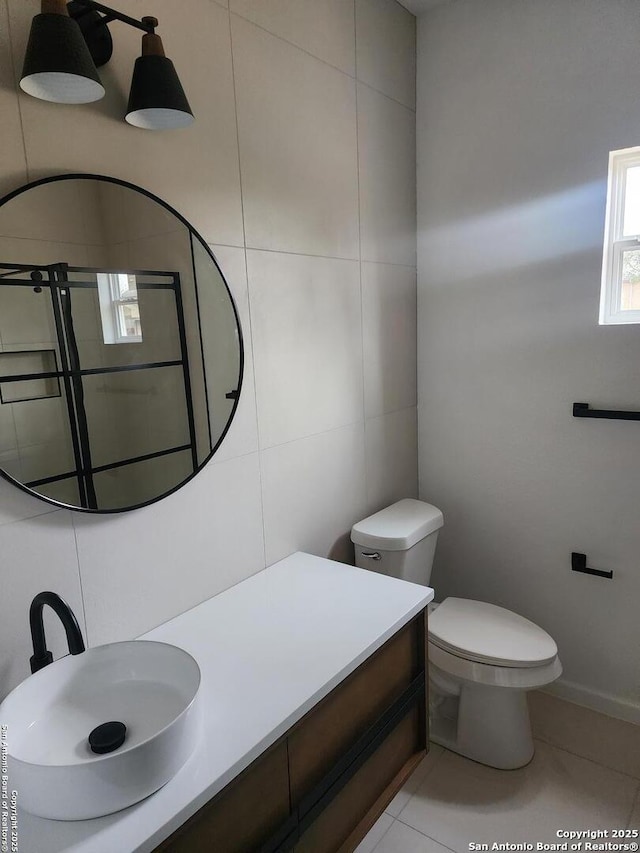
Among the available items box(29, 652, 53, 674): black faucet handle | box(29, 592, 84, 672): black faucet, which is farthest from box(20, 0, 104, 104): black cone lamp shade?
box(29, 652, 53, 674): black faucet handle

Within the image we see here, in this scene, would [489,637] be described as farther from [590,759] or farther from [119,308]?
[119,308]

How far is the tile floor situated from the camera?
160cm

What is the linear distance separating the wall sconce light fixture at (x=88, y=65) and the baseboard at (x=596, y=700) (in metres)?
2.32

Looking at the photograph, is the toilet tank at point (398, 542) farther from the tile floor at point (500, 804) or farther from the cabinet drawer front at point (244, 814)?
the cabinet drawer front at point (244, 814)

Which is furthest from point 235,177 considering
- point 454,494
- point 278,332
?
point 454,494

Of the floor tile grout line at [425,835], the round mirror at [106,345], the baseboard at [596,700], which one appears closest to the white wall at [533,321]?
the baseboard at [596,700]

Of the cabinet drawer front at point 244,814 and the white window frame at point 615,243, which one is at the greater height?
the white window frame at point 615,243

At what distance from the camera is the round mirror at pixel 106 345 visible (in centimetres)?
104

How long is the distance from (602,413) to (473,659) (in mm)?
942

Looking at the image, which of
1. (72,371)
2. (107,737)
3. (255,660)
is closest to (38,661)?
(107,737)

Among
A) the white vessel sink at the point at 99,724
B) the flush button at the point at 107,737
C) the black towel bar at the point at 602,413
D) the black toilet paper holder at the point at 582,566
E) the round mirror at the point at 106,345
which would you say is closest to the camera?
the white vessel sink at the point at 99,724

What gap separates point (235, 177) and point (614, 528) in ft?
5.64

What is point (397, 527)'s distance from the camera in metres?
1.92

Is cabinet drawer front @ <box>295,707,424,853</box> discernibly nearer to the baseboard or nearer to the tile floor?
the tile floor
